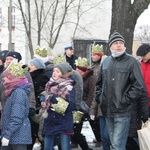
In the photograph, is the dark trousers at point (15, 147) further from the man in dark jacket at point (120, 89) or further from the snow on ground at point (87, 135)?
the snow on ground at point (87, 135)

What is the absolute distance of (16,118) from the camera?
514cm

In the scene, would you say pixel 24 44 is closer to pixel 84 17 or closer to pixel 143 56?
pixel 84 17

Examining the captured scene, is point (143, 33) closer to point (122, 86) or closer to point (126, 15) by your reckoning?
point (126, 15)

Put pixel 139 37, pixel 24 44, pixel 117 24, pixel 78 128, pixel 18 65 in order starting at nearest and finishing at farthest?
pixel 18 65 < pixel 78 128 < pixel 117 24 < pixel 24 44 < pixel 139 37

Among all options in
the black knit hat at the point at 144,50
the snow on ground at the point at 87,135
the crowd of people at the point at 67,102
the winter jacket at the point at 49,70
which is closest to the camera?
the crowd of people at the point at 67,102

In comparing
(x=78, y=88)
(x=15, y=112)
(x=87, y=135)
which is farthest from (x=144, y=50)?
(x=87, y=135)

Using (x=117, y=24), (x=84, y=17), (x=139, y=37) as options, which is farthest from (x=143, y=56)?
(x=139, y=37)

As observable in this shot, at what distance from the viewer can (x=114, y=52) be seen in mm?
5848

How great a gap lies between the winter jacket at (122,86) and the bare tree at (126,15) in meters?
5.29

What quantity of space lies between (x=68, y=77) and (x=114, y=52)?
77 cm

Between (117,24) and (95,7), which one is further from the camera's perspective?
(95,7)

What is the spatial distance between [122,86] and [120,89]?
49 millimetres

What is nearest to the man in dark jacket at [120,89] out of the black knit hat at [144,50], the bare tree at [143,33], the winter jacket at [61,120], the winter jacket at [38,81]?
the winter jacket at [61,120]

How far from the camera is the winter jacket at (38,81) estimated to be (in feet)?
22.3
